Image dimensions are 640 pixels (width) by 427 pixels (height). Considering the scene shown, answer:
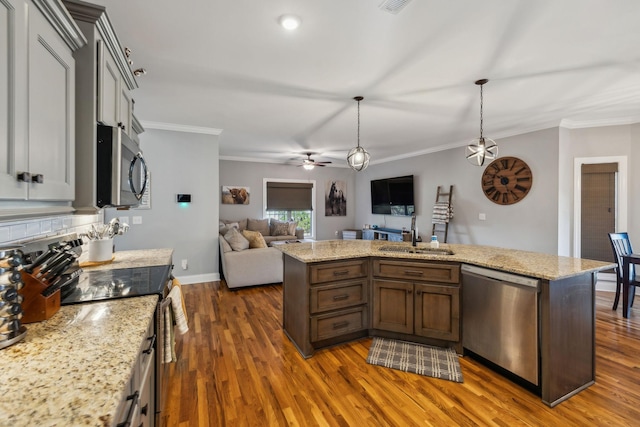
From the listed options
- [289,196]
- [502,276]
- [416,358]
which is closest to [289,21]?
[502,276]

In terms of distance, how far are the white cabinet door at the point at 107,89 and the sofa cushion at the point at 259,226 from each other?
564cm

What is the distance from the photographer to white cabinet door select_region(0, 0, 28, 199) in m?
0.85

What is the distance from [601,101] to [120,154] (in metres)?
4.92

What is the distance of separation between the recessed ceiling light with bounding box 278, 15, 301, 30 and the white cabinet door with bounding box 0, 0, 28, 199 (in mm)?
1364

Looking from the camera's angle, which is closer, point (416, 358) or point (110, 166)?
point (110, 166)

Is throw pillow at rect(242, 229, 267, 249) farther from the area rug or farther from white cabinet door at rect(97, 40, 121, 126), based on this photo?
white cabinet door at rect(97, 40, 121, 126)

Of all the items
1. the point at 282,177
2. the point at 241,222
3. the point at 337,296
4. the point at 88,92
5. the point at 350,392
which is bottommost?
the point at 350,392

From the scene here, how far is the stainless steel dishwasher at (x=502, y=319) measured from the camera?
2002mm

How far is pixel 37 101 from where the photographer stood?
102 centimetres

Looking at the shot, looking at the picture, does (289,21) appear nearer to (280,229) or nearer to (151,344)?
(151,344)

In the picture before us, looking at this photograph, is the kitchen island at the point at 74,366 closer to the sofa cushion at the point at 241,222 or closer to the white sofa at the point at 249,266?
the white sofa at the point at 249,266

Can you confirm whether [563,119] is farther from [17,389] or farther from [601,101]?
[17,389]

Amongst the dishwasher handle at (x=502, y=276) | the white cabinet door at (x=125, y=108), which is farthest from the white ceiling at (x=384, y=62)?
the dishwasher handle at (x=502, y=276)

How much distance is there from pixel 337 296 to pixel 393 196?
16.3 feet
